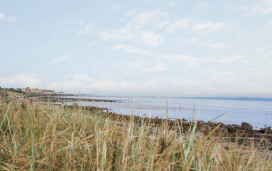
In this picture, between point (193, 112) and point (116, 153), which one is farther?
point (193, 112)

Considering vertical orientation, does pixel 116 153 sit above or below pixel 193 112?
below

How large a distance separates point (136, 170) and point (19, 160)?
114 centimetres

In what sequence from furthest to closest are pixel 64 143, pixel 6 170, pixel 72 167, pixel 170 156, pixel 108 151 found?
1. pixel 64 143
2. pixel 108 151
3. pixel 170 156
4. pixel 72 167
5. pixel 6 170

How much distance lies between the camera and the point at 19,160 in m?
2.00

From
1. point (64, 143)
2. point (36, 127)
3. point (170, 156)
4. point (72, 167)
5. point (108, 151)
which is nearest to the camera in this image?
point (72, 167)

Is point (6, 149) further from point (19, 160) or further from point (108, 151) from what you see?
point (108, 151)

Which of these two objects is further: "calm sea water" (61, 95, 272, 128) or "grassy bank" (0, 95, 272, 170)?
"calm sea water" (61, 95, 272, 128)

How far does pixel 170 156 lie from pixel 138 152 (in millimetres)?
414

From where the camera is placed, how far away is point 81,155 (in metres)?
2.36

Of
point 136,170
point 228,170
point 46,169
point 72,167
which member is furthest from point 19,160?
point 228,170

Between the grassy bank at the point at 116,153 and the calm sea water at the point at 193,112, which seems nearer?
the grassy bank at the point at 116,153

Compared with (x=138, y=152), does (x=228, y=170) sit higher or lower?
lower

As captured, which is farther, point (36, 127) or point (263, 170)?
point (36, 127)

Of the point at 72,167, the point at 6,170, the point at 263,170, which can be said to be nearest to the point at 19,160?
the point at 6,170
